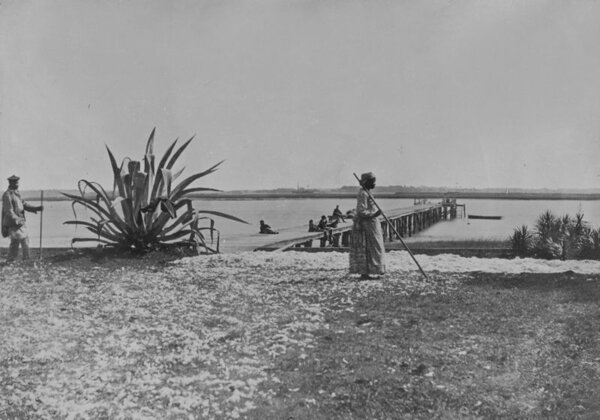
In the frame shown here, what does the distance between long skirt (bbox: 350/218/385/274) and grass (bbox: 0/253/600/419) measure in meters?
0.49

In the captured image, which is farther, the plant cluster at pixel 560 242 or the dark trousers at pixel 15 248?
the plant cluster at pixel 560 242

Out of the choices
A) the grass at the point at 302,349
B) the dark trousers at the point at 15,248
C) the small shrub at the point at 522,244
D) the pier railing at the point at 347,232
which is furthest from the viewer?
the pier railing at the point at 347,232

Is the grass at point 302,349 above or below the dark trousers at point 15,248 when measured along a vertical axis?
below

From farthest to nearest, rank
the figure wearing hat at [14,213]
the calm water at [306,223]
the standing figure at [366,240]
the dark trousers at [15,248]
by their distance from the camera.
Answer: the calm water at [306,223] → the dark trousers at [15,248] → the figure wearing hat at [14,213] → the standing figure at [366,240]

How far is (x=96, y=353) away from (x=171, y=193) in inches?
281

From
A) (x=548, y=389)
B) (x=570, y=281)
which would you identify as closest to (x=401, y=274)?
(x=570, y=281)

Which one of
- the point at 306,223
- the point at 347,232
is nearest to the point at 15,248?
the point at 347,232

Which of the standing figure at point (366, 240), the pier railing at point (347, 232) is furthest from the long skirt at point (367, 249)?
the pier railing at point (347, 232)

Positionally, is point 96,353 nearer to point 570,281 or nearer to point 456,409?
point 456,409

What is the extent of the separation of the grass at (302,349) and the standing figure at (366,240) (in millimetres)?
489

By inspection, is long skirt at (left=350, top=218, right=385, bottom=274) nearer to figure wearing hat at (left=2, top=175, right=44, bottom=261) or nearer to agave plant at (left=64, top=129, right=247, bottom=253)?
agave plant at (left=64, top=129, right=247, bottom=253)

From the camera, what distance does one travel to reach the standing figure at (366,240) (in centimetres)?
932

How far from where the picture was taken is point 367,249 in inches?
368

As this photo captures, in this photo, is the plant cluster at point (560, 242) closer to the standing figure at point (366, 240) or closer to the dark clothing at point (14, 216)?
the standing figure at point (366, 240)
